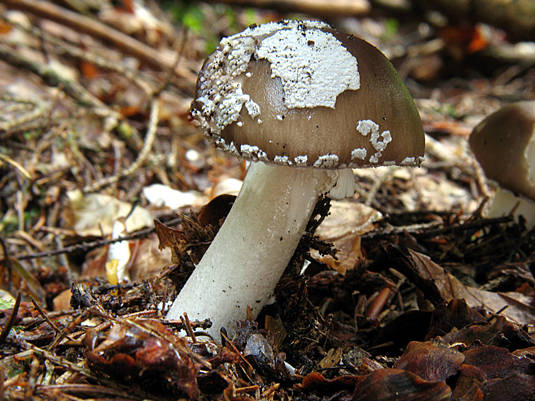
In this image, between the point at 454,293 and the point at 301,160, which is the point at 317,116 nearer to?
the point at 301,160

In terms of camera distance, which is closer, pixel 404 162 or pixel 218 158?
pixel 404 162

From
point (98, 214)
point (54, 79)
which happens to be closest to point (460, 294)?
point (98, 214)

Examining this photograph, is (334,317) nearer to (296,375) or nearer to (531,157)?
(296,375)

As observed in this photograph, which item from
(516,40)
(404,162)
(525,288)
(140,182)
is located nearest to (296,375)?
(404,162)

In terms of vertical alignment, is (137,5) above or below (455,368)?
above

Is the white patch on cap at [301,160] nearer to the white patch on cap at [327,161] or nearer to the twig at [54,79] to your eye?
the white patch on cap at [327,161]

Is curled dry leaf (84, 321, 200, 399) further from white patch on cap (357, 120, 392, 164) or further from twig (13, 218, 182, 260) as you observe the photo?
twig (13, 218, 182, 260)
